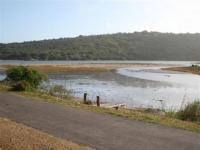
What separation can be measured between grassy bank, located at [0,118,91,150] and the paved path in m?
0.57

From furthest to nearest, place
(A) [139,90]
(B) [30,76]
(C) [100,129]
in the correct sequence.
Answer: (A) [139,90]
(B) [30,76]
(C) [100,129]

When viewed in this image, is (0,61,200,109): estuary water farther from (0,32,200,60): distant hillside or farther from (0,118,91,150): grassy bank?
(0,32,200,60): distant hillside

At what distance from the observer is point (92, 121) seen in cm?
1362

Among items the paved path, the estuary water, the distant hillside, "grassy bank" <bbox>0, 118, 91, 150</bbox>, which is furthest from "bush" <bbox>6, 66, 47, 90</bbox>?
the distant hillside

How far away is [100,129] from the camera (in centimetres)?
1222

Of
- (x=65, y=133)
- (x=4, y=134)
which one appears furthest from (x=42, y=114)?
(x=4, y=134)

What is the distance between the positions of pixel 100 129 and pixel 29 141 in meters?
2.76

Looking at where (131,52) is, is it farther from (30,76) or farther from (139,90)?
(30,76)

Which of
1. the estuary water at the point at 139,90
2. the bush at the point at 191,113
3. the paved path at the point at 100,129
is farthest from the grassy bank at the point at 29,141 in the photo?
the estuary water at the point at 139,90

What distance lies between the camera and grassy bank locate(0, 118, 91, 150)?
377 inches

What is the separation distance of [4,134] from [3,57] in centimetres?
17923

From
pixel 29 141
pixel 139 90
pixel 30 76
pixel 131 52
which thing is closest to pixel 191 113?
pixel 29 141

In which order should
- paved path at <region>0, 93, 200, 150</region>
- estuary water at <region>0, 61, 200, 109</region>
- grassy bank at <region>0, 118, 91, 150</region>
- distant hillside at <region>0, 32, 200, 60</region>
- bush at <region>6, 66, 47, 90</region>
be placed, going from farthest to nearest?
distant hillside at <region>0, 32, 200, 60</region> → estuary water at <region>0, 61, 200, 109</region> → bush at <region>6, 66, 47, 90</region> → paved path at <region>0, 93, 200, 150</region> → grassy bank at <region>0, 118, 91, 150</region>

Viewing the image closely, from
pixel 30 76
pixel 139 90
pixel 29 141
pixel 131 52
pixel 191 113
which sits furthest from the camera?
pixel 131 52
